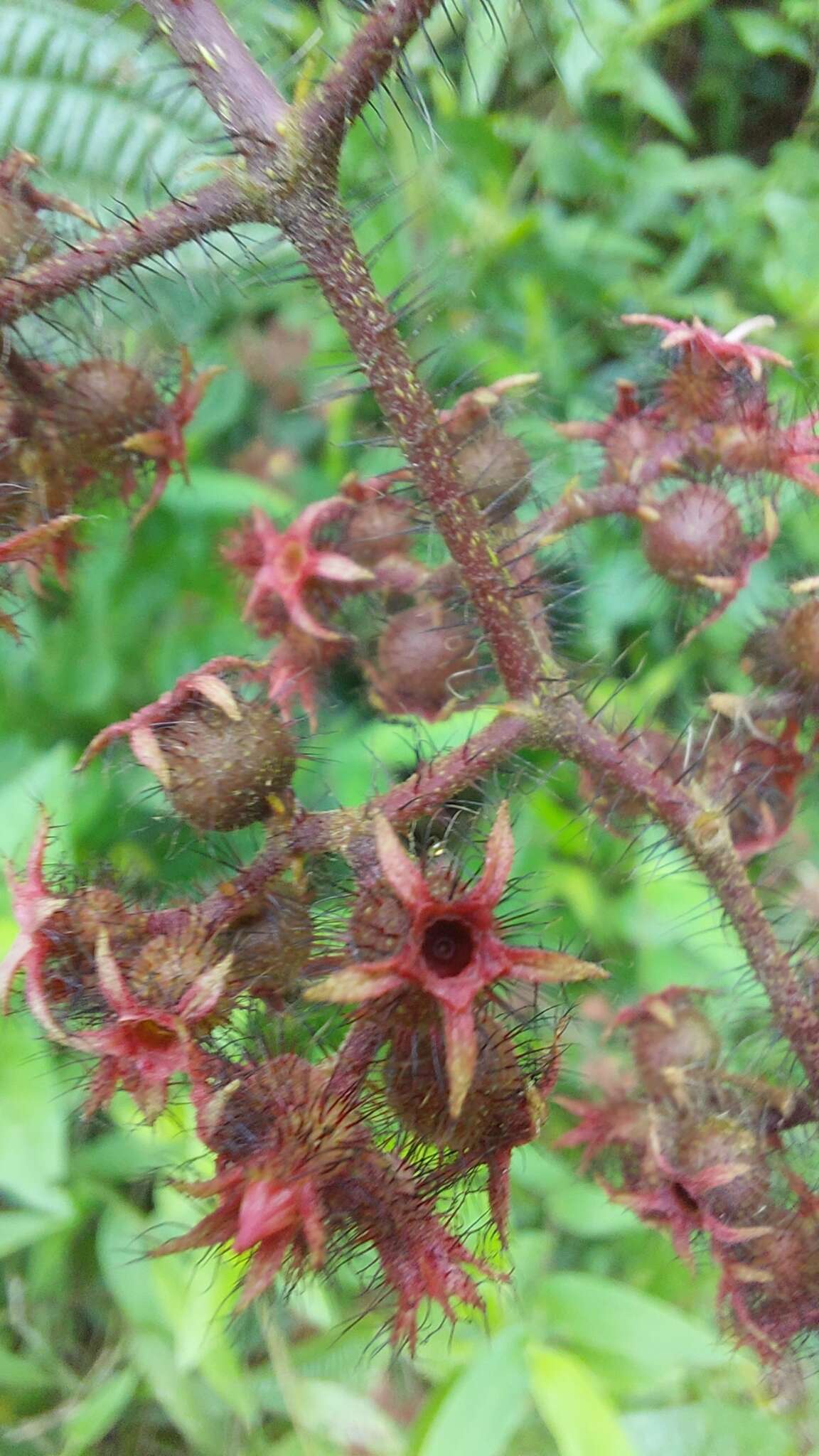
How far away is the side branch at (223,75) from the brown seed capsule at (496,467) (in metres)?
0.32

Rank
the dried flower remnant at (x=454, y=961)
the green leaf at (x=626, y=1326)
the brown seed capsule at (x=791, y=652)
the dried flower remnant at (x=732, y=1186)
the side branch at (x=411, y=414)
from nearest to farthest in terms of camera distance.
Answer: the dried flower remnant at (x=454, y=961)
the side branch at (x=411, y=414)
the dried flower remnant at (x=732, y=1186)
the brown seed capsule at (x=791, y=652)
the green leaf at (x=626, y=1326)

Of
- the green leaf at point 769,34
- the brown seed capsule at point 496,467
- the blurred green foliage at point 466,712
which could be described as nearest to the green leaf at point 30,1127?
the blurred green foliage at point 466,712

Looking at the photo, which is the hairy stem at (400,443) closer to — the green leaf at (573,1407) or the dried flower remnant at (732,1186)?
the dried flower remnant at (732,1186)

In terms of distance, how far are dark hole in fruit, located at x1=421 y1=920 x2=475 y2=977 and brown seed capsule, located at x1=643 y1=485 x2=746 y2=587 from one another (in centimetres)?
48

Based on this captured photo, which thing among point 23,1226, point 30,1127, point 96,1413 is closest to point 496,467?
point 30,1127

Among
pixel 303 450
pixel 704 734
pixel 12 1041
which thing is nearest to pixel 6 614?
pixel 704 734

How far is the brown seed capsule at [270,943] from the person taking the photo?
2.29 feet

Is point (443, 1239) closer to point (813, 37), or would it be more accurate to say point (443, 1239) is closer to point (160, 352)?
point (160, 352)

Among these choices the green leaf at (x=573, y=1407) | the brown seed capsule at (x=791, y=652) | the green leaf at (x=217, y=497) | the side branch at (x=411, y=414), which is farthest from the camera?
the green leaf at (x=217, y=497)

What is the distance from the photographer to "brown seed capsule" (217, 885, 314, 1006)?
70 centimetres

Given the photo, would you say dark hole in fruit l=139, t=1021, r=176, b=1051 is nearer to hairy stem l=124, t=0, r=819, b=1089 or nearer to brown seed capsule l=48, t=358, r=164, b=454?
hairy stem l=124, t=0, r=819, b=1089

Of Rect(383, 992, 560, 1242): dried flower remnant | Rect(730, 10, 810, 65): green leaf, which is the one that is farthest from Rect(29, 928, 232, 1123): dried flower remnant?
Rect(730, 10, 810, 65): green leaf

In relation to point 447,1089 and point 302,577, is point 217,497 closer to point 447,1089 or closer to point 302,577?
point 302,577

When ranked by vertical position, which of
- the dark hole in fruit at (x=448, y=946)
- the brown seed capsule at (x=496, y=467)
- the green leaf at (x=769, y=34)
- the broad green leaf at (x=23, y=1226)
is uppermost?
the green leaf at (x=769, y=34)
